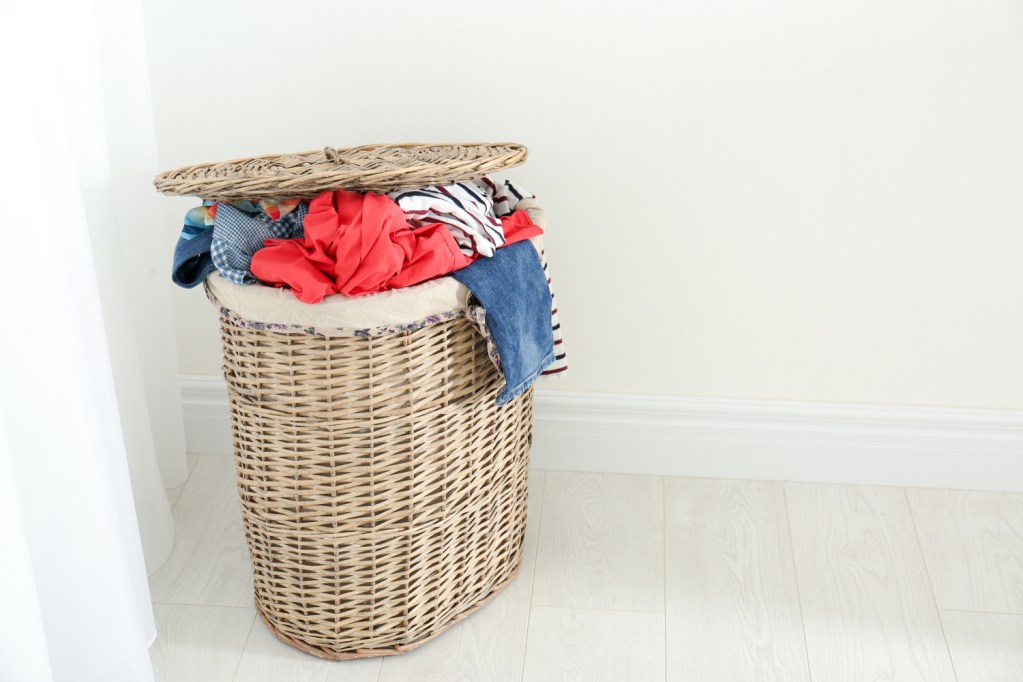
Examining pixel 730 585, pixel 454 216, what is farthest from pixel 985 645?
pixel 454 216

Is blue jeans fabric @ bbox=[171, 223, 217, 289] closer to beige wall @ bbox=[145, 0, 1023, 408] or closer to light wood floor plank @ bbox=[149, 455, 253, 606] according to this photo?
beige wall @ bbox=[145, 0, 1023, 408]

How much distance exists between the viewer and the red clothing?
1.06 metres

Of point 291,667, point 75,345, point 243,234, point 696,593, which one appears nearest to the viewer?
point 75,345

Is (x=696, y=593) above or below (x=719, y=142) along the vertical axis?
below

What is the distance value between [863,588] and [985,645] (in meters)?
0.17

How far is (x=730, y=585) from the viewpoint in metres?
1.43

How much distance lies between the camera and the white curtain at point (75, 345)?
959mm

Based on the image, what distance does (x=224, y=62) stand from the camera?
1.50 meters

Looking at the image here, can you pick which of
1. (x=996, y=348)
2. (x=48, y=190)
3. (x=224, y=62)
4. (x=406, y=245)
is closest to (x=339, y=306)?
(x=406, y=245)

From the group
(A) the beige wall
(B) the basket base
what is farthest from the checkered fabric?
(B) the basket base

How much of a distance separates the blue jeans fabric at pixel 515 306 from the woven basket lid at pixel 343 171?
0.11 meters

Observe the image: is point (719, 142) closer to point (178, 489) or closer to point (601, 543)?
point (601, 543)

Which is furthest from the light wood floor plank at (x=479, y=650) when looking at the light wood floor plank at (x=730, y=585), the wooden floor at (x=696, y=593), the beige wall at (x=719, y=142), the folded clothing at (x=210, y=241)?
the folded clothing at (x=210, y=241)

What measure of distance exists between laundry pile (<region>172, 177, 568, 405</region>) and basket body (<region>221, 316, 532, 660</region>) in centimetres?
7
